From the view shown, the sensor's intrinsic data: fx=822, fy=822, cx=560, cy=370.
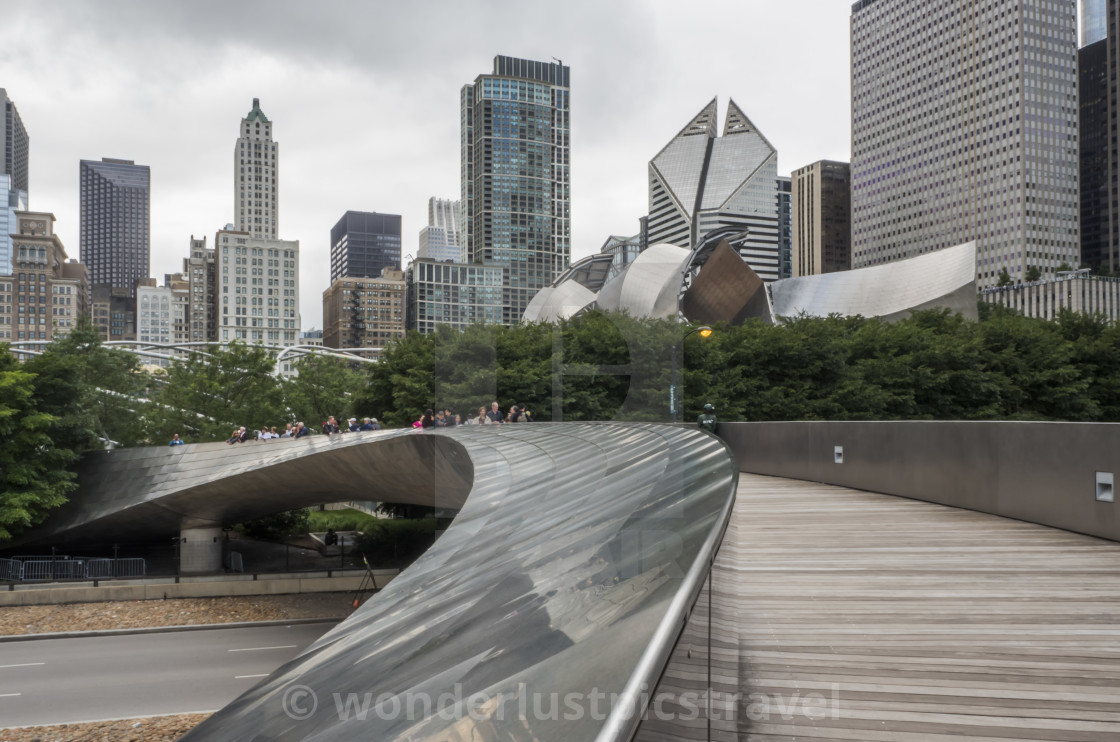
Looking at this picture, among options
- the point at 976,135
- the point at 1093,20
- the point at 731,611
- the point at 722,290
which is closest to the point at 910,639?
the point at 731,611

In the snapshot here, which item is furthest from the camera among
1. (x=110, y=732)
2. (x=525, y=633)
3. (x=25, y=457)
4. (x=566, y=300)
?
(x=566, y=300)

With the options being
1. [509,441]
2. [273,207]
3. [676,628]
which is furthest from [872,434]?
[273,207]

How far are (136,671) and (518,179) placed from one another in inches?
7309

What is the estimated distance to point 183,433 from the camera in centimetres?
4038

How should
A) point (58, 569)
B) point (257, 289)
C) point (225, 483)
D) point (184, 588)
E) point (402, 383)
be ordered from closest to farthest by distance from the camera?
Result: point (184, 588) < point (225, 483) < point (58, 569) < point (402, 383) < point (257, 289)

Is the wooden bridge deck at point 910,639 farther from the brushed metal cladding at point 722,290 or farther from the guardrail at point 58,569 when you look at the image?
the brushed metal cladding at point 722,290

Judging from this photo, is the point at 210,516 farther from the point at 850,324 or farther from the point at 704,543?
the point at 704,543

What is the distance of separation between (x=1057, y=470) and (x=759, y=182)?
141 meters

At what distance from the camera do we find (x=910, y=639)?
12.7 ft

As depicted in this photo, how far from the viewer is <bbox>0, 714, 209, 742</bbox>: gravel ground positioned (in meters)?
13.1

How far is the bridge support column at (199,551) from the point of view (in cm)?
3120

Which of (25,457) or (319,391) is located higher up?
(319,391)

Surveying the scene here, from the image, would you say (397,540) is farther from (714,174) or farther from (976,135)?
(976,135)

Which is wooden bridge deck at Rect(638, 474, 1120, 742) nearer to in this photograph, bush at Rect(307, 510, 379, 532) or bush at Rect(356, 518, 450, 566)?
bush at Rect(356, 518, 450, 566)
